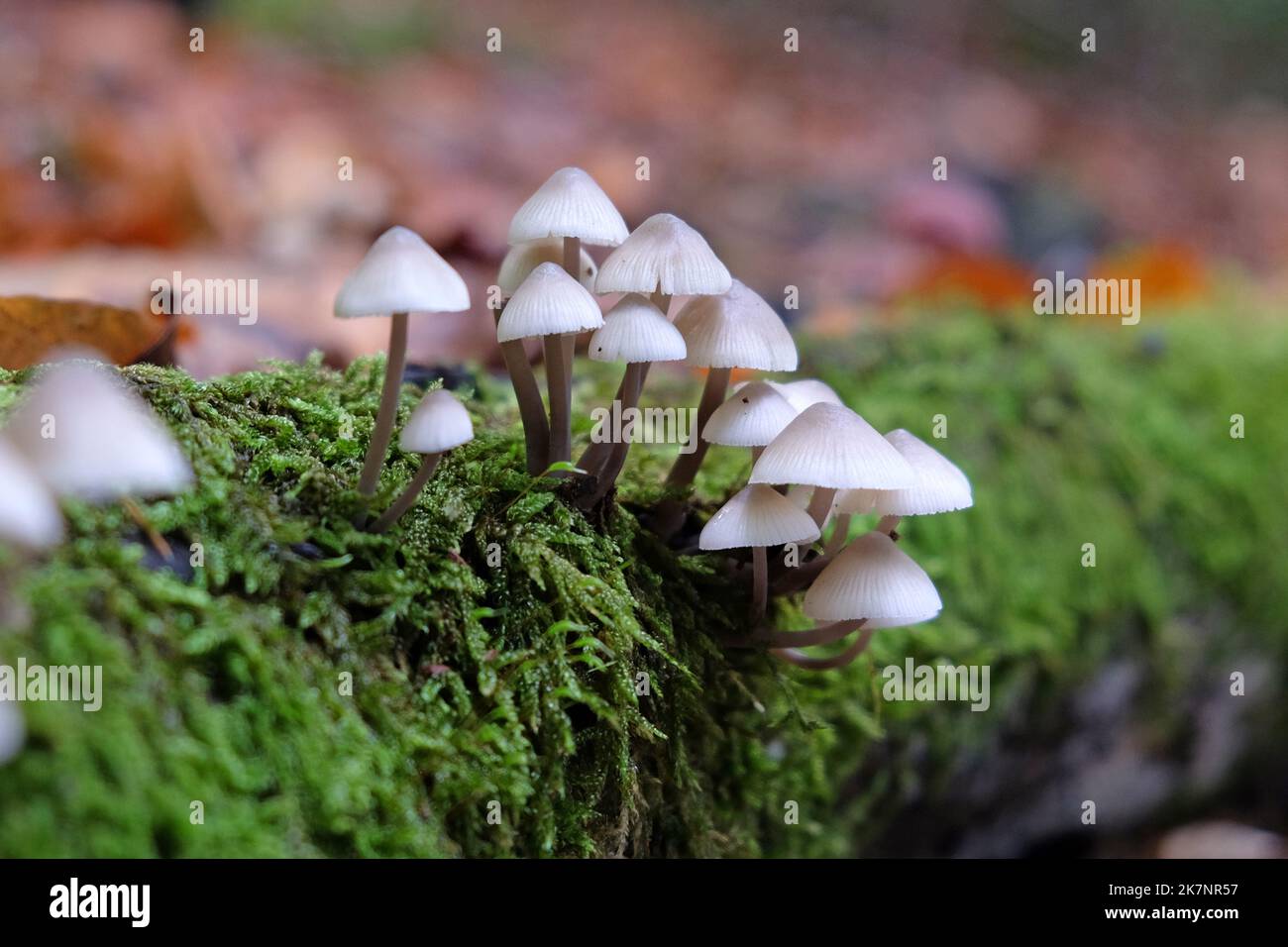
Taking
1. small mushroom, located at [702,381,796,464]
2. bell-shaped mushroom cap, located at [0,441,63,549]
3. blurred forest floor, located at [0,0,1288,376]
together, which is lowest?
bell-shaped mushroom cap, located at [0,441,63,549]

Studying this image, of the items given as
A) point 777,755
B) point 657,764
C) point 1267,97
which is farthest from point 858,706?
point 1267,97

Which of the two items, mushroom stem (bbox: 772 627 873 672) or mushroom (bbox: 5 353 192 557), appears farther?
mushroom stem (bbox: 772 627 873 672)

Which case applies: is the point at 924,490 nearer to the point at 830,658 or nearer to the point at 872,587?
the point at 872,587

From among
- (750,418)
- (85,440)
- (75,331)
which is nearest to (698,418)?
(750,418)

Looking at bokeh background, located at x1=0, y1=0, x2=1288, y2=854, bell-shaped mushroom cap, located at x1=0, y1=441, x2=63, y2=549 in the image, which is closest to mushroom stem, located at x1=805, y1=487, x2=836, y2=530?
bokeh background, located at x1=0, y1=0, x2=1288, y2=854

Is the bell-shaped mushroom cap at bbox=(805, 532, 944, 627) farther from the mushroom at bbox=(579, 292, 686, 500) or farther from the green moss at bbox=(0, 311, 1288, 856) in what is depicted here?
the mushroom at bbox=(579, 292, 686, 500)

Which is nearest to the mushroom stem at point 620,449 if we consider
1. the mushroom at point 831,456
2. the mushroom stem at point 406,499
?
the mushroom at point 831,456

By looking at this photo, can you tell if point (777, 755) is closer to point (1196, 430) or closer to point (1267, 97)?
point (1196, 430)
